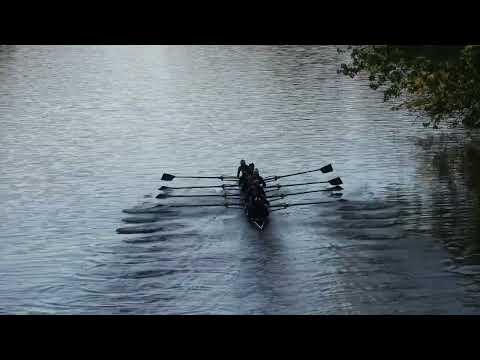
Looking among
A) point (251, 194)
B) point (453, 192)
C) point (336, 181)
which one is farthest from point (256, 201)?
point (453, 192)

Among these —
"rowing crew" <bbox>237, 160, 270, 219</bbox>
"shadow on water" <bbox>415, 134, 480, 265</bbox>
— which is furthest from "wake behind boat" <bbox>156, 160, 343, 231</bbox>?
"shadow on water" <bbox>415, 134, 480, 265</bbox>

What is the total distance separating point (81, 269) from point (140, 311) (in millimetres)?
4198

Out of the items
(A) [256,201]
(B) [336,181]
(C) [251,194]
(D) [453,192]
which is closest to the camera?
(A) [256,201]

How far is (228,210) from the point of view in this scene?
28.9m

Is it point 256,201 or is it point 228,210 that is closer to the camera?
point 256,201

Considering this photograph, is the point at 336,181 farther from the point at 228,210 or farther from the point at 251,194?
the point at 251,194

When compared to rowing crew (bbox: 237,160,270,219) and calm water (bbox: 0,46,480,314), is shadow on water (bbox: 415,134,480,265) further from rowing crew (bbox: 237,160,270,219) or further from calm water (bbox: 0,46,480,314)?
rowing crew (bbox: 237,160,270,219)

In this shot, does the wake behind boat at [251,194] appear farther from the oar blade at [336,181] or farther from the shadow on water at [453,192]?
the shadow on water at [453,192]

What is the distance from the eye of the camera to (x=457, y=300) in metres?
20.0

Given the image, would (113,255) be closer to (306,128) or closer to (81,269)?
(81,269)

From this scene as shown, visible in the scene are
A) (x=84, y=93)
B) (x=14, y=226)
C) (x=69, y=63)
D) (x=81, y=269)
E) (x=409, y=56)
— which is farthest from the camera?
(x=69, y=63)

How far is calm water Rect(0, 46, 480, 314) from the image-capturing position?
21.1 metres

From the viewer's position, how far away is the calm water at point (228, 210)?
69.2 ft
